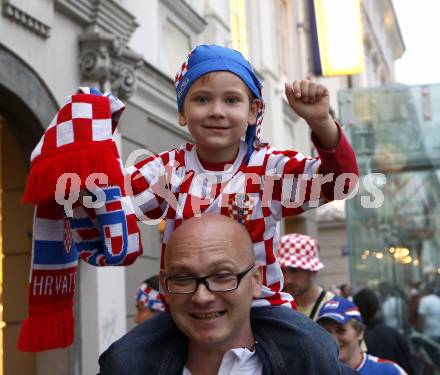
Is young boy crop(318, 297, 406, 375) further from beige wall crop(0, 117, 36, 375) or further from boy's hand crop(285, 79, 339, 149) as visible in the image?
beige wall crop(0, 117, 36, 375)

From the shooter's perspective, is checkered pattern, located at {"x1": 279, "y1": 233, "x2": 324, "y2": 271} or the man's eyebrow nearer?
the man's eyebrow

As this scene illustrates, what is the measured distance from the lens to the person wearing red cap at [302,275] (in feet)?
18.4

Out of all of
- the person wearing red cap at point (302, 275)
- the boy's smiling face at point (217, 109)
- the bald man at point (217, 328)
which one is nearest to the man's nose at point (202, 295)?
the bald man at point (217, 328)

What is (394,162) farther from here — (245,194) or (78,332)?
(245,194)

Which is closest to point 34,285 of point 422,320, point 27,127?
point 27,127

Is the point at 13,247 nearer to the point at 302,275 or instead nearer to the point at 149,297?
the point at 149,297

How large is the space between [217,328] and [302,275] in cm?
353

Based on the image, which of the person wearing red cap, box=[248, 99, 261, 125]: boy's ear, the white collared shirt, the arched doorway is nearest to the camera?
the white collared shirt

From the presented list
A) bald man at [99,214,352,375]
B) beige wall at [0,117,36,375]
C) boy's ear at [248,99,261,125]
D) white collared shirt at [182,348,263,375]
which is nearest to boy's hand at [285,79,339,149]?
boy's ear at [248,99,261,125]

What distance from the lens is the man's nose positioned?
7.29 feet

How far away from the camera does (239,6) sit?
1450cm

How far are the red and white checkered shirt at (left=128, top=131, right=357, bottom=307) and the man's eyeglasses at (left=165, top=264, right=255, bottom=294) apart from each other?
295 mm

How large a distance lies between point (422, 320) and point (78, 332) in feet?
12.9

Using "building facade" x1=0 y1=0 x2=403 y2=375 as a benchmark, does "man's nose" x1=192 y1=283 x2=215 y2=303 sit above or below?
below
